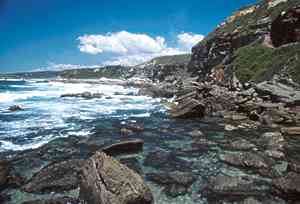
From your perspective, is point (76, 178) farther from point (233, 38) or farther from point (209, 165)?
point (233, 38)

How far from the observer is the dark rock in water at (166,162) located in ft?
50.0

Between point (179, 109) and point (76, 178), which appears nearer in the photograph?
point (76, 178)

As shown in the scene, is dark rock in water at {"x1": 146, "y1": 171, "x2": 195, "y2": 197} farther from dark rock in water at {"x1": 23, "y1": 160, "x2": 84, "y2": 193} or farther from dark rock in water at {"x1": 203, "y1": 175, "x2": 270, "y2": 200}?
dark rock in water at {"x1": 23, "y1": 160, "x2": 84, "y2": 193}

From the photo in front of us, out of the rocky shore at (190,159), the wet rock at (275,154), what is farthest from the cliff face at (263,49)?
the wet rock at (275,154)

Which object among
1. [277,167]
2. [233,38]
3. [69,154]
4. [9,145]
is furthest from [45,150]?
[233,38]

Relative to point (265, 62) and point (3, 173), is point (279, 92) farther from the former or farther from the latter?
point (3, 173)

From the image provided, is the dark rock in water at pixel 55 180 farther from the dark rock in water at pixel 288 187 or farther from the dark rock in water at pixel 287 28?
the dark rock in water at pixel 287 28

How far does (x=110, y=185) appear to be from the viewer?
10.5 m

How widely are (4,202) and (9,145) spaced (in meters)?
9.53

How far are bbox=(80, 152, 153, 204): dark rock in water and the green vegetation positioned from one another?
2832cm

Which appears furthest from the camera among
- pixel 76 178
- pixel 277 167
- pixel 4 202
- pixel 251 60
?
pixel 251 60

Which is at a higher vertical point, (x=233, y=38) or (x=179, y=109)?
(x=233, y=38)

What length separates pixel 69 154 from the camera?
17625 millimetres

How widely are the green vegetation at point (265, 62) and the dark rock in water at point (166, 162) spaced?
2284cm
